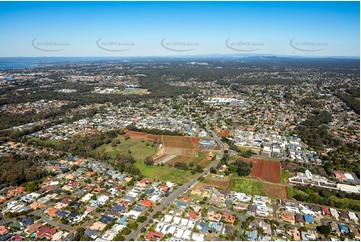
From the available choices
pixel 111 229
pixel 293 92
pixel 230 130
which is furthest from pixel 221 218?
pixel 293 92

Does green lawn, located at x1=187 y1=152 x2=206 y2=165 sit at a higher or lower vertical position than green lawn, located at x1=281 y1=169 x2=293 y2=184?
higher

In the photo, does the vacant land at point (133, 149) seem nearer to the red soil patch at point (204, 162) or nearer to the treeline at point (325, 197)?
the red soil patch at point (204, 162)

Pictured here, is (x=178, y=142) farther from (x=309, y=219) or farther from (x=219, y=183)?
(x=309, y=219)

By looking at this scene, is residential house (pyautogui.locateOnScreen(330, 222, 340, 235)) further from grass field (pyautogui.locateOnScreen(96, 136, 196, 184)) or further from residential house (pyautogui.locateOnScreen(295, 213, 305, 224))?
grass field (pyautogui.locateOnScreen(96, 136, 196, 184))

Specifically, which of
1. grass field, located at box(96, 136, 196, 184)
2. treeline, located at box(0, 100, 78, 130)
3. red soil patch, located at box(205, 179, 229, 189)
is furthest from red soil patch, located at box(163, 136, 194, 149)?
treeline, located at box(0, 100, 78, 130)

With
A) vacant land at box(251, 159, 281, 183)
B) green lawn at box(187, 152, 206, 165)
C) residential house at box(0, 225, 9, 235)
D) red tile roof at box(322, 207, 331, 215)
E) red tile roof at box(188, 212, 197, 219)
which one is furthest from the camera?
green lawn at box(187, 152, 206, 165)

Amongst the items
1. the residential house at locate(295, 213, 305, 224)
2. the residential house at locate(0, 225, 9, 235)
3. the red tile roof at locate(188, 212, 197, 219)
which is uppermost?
the red tile roof at locate(188, 212, 197, 219)
